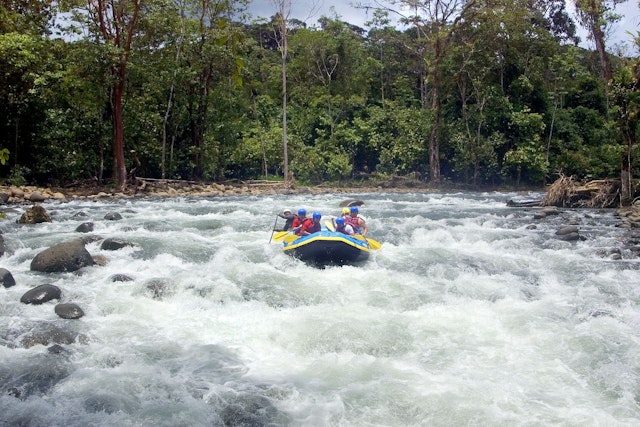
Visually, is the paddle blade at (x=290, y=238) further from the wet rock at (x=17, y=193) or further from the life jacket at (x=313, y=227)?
the wet rock at (x=17, y=193)

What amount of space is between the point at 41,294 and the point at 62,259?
155cm

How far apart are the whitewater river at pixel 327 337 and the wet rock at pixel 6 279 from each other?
0.17 metres

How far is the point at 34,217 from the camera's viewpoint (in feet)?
40.4

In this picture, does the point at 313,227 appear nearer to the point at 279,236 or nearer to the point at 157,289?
the point at 279,236

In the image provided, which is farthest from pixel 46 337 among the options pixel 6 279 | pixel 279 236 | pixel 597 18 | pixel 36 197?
pixel 597 18

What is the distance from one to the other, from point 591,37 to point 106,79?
19816 millimetres

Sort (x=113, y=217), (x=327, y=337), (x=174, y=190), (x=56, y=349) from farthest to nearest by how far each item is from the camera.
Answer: (x=174, y=190)
(x=113, y=217)
(x=327, y=337)
(x=56, y=349)

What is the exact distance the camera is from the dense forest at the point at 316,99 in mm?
18875

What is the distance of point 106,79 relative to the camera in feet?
60.8

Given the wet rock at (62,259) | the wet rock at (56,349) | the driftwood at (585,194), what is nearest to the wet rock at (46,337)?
the wet rock at (56,349)

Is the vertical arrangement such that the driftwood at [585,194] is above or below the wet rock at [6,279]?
above

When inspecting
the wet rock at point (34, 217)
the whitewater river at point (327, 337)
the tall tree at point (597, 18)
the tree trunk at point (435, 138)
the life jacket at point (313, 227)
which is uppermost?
the tall tree at point (597, 18)

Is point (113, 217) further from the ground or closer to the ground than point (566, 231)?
closer to the ground

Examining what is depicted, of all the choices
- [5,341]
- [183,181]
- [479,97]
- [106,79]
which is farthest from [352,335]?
[479,97]
